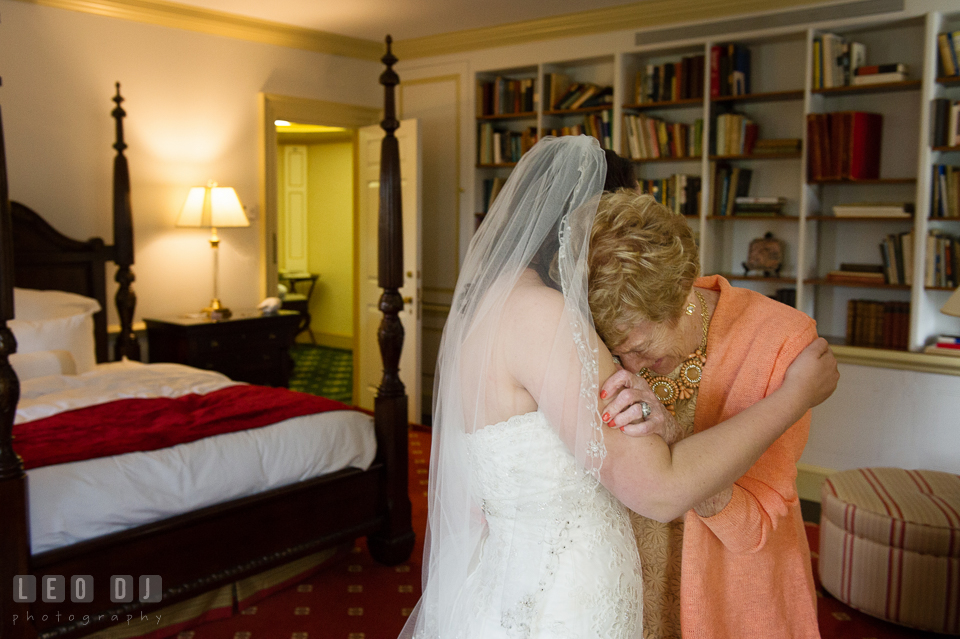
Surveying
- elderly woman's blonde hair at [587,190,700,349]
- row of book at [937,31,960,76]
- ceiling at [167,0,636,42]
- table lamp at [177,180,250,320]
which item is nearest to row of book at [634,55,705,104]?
ceiling at [167,0,636,42]

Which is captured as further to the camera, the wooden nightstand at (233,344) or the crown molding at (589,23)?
the wooden nightstand at (233,344)

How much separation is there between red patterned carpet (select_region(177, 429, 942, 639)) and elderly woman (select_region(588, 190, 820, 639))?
5.34 ft

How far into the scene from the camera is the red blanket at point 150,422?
244 cm

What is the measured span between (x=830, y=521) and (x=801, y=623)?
1.83 meters

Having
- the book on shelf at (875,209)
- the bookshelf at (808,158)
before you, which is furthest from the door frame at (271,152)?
the book on shelf at (875,209)

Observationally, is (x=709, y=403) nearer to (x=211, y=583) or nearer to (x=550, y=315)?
(x=550, y=315)

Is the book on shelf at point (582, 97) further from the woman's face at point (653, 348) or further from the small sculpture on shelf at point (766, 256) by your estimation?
the woman's face at point (653, 348)

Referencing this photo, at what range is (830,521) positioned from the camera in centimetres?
305

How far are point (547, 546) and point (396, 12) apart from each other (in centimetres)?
450

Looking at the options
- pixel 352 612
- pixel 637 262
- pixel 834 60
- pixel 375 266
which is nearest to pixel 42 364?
pixel 352 612

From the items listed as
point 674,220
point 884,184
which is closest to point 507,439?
point 674,220

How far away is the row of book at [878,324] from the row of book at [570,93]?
202 cm

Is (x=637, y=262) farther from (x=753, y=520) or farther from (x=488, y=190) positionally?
(x=488, y=190)

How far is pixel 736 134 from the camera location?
4.41 meters
